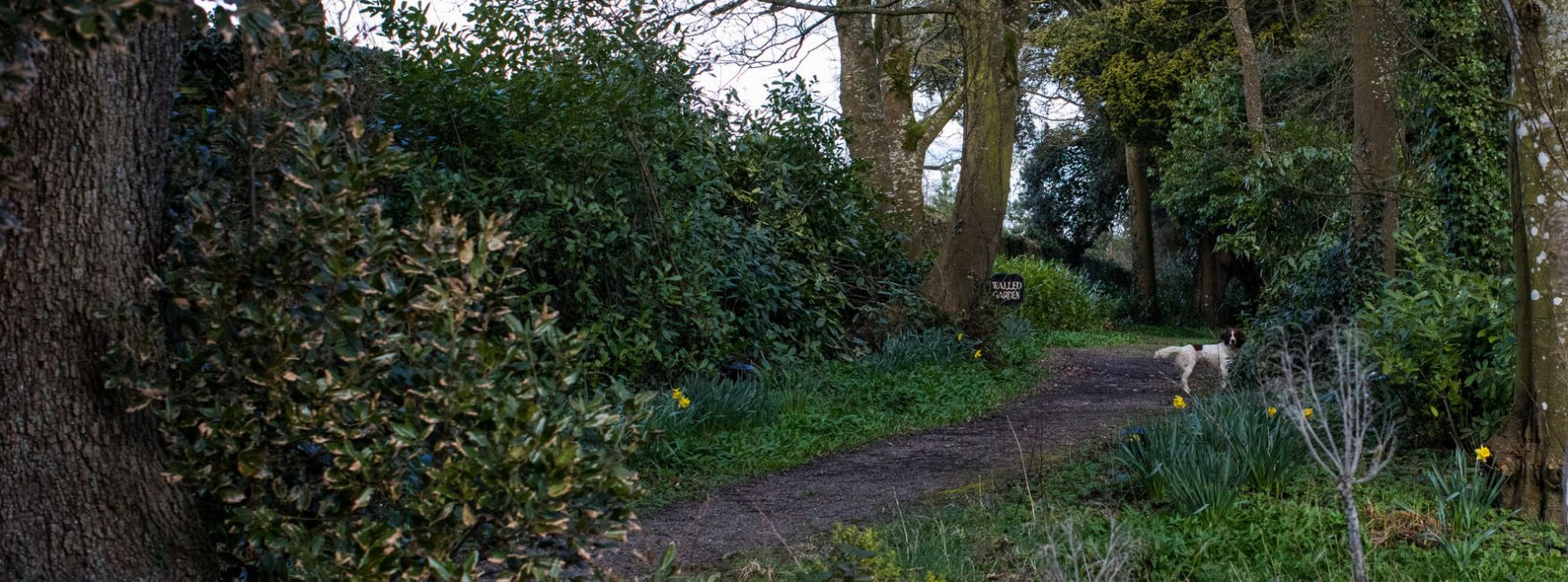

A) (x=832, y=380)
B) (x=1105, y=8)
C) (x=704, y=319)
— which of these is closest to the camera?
(x=704, y=319)

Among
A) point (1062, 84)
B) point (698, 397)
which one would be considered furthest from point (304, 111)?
point (1062, 84)

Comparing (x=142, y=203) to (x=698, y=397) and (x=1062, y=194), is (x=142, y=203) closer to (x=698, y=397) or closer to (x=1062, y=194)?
(x=698, y=397)

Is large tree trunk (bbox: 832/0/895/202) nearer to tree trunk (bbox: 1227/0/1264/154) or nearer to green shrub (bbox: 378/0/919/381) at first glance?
green shrub (bbox: 378/0/919/381)

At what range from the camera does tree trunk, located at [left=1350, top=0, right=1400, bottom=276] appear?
969 cm

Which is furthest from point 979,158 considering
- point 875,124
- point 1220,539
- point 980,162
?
point 1220,539

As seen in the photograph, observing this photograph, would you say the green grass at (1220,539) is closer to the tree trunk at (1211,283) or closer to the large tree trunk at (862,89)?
the large tree trunk at (862,89)

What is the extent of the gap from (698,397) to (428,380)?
14.9ft

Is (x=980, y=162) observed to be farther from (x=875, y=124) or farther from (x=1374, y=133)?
(x=1374, y=133)

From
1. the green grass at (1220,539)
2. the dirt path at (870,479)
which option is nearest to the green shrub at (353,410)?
the dirt path at (870,479)

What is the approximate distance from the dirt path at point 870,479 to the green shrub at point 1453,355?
184cm

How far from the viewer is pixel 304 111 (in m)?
3.16

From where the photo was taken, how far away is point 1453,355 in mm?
5840

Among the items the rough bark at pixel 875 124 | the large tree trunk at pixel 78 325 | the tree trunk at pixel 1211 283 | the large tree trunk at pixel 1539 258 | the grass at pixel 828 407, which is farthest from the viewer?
the tree trunk at pixel 1211 283

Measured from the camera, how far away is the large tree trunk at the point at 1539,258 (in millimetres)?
4918
